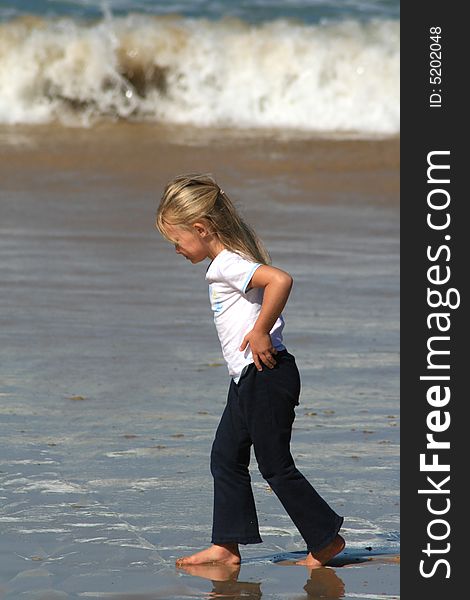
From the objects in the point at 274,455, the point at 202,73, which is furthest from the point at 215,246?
the point at 202,73

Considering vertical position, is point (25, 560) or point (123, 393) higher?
point (123, 393)

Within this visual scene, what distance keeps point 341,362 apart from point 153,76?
997 centimetres

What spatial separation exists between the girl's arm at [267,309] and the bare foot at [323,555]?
1.83 ft

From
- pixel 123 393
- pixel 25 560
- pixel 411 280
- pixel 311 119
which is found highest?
pixel 311 119

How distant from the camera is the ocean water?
48.6ft

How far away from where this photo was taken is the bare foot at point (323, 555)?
383 cm

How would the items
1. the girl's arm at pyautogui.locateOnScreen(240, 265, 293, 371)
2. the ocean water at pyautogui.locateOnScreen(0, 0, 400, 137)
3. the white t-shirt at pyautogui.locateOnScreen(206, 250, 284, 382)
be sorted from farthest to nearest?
the ocean water at pyautogui.locateOnScreen(0, 0, 400, 137) < the white t-shirt at pyautogui.locateOnScreen(206, 250, 284, 382) < the girl's arm at pyautogui.locateOnScreen(240, 265, 293, 371)

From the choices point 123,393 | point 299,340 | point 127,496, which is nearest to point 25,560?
point 127,496

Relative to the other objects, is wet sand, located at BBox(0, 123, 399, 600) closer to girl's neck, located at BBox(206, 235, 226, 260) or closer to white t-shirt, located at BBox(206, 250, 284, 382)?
white t-shirt, located at BBox(206, 250, 284, 382)

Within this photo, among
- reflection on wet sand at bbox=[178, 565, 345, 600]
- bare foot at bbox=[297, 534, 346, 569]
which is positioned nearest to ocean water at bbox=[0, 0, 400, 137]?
bare foot at bbox=[297, 534, 346, 569]

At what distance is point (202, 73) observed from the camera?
15.6 m

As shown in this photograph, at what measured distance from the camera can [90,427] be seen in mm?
5109

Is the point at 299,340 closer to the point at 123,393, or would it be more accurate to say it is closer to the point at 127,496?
the point at 123,393

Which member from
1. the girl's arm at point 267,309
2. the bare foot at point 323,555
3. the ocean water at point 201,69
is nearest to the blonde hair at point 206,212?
the girl's arm at point 267,309
